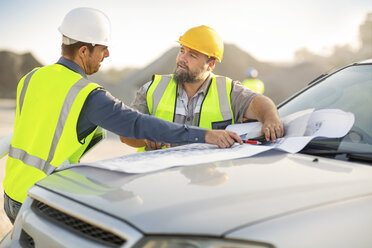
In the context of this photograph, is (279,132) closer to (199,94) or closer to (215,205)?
(199,94)

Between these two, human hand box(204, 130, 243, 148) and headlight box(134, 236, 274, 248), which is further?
human hand box(204, 130, 243, 148)

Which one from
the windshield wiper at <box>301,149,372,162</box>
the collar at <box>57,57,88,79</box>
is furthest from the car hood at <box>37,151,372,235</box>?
the collar at <box>57,57,88,79</box>

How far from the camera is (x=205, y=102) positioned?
11.6ft

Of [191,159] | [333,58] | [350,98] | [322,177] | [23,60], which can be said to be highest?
[350,98]

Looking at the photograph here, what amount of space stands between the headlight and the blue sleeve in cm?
125

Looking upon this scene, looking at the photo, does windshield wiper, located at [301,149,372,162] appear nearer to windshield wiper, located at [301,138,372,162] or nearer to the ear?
windshield wiper, located at [301,138,372,162]

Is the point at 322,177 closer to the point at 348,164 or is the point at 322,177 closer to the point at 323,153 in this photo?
the point at 348,164

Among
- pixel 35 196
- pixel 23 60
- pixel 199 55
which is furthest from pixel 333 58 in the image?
pixel 35 196

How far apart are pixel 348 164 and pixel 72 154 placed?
1547 mm

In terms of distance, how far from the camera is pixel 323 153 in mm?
2271

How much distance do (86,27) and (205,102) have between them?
1.07 meters

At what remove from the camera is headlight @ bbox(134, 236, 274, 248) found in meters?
1.39

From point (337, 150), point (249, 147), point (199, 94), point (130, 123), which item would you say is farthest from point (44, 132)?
point (337, 150)

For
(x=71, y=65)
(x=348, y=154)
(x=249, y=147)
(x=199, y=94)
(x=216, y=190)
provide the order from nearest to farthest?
1. (x=216, y=190)
2. (x=348, y=154)
3. (x=249, y=147)
4. (x=71, y=65)
5. (x=199, y=94)
